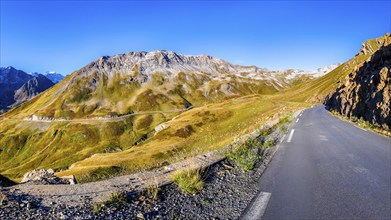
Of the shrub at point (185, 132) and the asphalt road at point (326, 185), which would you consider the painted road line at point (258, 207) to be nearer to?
the asphalt road at point (326, 185)

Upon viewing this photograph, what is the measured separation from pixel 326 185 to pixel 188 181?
479 centimetres

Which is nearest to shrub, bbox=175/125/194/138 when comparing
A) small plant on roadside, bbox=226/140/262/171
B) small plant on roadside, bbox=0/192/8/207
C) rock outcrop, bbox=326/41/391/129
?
rock outcrop, bbox=326/41/391/129

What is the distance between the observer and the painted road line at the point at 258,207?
280 inches

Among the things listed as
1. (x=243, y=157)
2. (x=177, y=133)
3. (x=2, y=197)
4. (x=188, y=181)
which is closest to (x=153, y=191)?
(x=188, y=181)

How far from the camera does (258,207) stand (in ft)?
25.4

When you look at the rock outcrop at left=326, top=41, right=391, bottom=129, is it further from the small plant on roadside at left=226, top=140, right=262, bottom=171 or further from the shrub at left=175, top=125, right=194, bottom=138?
the shrub at left=175, top=125, right=194, bottom=138

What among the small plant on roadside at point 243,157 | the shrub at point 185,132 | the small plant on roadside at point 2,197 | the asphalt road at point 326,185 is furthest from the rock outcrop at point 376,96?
the shrub at point 185,132

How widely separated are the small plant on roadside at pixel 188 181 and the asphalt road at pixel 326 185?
73.1 inches

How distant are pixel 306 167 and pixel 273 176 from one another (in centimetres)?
232

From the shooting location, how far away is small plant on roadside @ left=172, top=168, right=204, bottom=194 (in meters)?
8.84

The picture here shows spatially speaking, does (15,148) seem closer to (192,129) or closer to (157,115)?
(157,115)

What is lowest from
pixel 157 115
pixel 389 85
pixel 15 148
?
pixel 15 148

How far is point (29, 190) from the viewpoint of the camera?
8.01 meters


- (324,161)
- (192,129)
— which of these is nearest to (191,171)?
(324,161)
